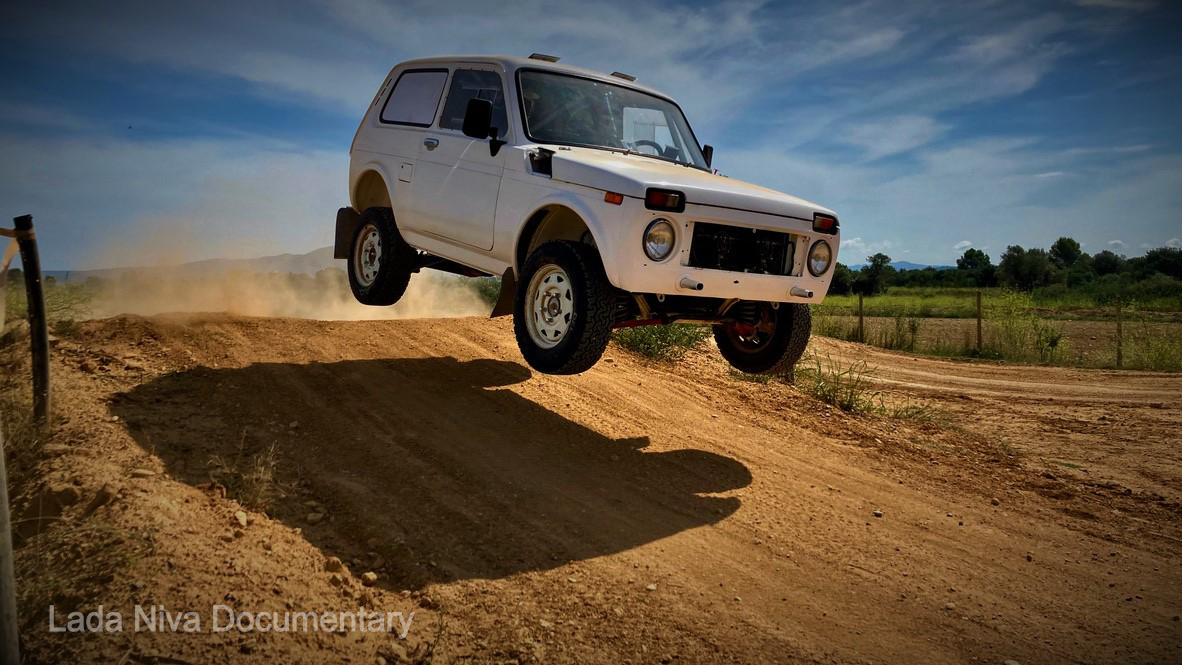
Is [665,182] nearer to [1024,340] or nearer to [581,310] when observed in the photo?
[581,310]

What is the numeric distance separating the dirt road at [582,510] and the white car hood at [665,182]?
2.30m

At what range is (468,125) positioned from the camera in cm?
611

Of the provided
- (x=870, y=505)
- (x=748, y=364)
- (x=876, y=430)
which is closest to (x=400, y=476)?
(x=748, y=364)

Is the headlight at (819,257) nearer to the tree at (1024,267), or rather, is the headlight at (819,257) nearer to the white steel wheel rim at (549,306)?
the white steel wheel rim at (549,306)

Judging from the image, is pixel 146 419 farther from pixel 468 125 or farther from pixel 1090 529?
pixel 1090 529

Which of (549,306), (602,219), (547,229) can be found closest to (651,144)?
(547,229)

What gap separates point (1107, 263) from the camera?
204 feet

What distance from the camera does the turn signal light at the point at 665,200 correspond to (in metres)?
5.03

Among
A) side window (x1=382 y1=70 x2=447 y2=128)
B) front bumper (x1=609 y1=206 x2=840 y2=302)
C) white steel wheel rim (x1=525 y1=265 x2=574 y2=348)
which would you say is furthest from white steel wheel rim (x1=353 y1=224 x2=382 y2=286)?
front bumper (x1=609 y1=206 x2=840 y2=302)

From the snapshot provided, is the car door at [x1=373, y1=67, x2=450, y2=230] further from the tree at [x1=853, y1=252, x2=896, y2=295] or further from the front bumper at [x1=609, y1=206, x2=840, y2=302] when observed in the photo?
the tree at [x1=853, y1=252, x2=896, y2=295]

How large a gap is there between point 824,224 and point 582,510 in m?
2.97

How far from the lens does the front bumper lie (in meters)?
5.10

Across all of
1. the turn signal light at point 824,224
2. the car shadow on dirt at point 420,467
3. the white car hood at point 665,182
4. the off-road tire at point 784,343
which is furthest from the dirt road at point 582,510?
→ the white car hood at point 665,182

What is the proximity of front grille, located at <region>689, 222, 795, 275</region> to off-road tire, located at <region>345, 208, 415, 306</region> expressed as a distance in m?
3.74
